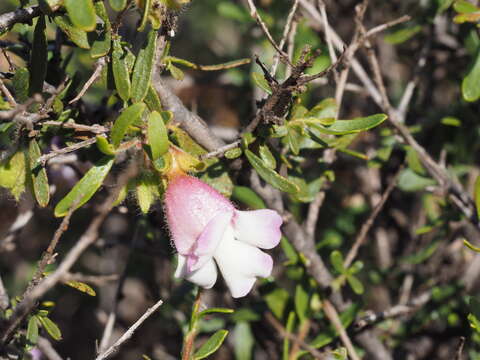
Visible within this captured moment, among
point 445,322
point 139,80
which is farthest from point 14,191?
point 445,322

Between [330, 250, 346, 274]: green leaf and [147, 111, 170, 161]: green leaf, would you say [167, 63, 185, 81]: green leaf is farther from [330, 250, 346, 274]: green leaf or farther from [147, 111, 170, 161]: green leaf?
[330, 250, 346, 274]: green leaf

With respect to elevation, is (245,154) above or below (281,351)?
above

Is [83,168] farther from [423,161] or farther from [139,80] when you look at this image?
[423,161]

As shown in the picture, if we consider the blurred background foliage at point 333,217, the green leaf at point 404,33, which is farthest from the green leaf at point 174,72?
the green leaf at point 404,33

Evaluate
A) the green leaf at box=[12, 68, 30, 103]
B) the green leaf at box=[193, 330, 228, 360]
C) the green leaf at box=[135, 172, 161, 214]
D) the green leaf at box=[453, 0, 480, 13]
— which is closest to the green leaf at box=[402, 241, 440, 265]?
the green leaf at box=[453, 0, 480, 13]

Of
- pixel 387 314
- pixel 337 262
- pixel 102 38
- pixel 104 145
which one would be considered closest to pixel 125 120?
pixel 104 145

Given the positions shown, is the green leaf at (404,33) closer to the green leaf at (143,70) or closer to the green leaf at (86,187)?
the green leaf at (143,70)
